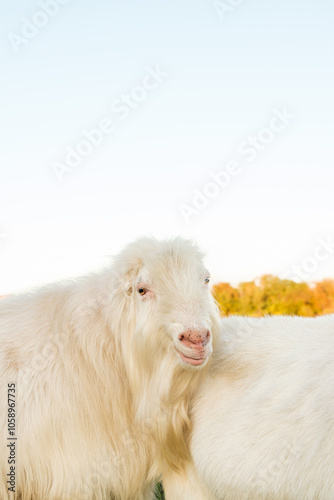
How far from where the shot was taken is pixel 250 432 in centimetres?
321

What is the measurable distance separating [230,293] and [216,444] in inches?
166

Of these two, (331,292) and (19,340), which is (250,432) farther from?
(331,292)

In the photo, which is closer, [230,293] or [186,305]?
[186,305]

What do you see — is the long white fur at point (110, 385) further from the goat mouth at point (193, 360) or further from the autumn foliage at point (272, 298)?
the autumn foliage at point (272, 298)

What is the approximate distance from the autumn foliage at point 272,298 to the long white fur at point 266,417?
3238mm

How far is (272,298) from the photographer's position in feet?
24.1

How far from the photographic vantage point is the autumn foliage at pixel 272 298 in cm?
732

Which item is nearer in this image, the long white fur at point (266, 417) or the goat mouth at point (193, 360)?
the long white fur at point (266, 417)

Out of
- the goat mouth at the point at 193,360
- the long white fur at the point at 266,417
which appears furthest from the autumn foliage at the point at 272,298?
the goat mouth at the point at 193,360

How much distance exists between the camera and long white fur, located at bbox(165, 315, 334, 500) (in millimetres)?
2832

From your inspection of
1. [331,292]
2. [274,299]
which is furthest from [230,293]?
[331,292]

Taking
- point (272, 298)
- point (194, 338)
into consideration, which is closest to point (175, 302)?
point (194, 338)

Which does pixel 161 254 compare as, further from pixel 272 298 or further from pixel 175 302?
pixel 272 298

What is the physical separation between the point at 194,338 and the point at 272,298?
13.7ft
